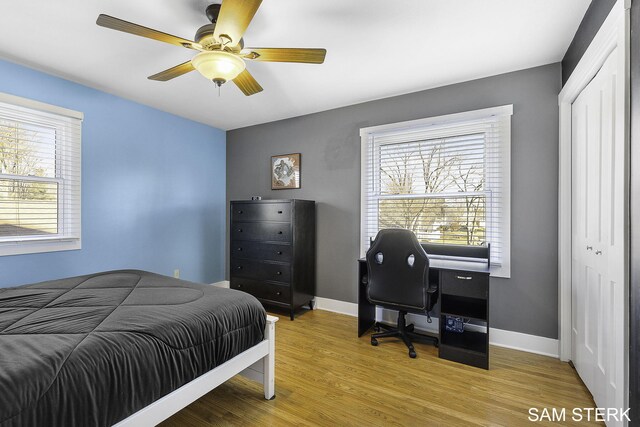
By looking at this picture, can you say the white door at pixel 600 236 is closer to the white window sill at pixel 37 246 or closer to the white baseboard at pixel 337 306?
the white baseboard at pixel 337 306

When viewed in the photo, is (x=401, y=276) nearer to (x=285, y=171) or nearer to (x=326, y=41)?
(x=326, y=41)

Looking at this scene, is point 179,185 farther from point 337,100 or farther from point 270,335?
point 270,335

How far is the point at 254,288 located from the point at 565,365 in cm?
301

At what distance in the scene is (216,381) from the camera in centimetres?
158

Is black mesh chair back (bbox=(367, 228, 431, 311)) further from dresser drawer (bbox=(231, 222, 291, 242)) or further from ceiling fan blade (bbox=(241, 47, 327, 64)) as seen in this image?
ceiling fan blade (bbox=(241, 47, 327, 64))

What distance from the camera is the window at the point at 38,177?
2557 millimetres

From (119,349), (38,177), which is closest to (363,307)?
(119,349)

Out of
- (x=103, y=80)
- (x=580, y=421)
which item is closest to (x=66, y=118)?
(x=103, y=80)

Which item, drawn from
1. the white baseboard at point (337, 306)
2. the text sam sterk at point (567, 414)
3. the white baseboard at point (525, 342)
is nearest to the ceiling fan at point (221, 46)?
the text sam sterk at point (567, 414)

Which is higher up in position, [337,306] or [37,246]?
[37,246]

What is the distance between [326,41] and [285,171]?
1.96 meters

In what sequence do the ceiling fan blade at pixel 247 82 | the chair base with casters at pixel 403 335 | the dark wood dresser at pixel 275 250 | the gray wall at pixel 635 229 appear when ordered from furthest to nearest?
the dark wood dresser at pixel 275 250, the chair base with casters at pixel 403 335, the ceiling fan blade at pixel 247 82, the gray wall at pixel 635 229

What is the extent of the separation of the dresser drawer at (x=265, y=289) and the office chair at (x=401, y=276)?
44.1 inches

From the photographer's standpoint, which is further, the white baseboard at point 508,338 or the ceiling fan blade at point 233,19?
the white baseboard at point 508,338
